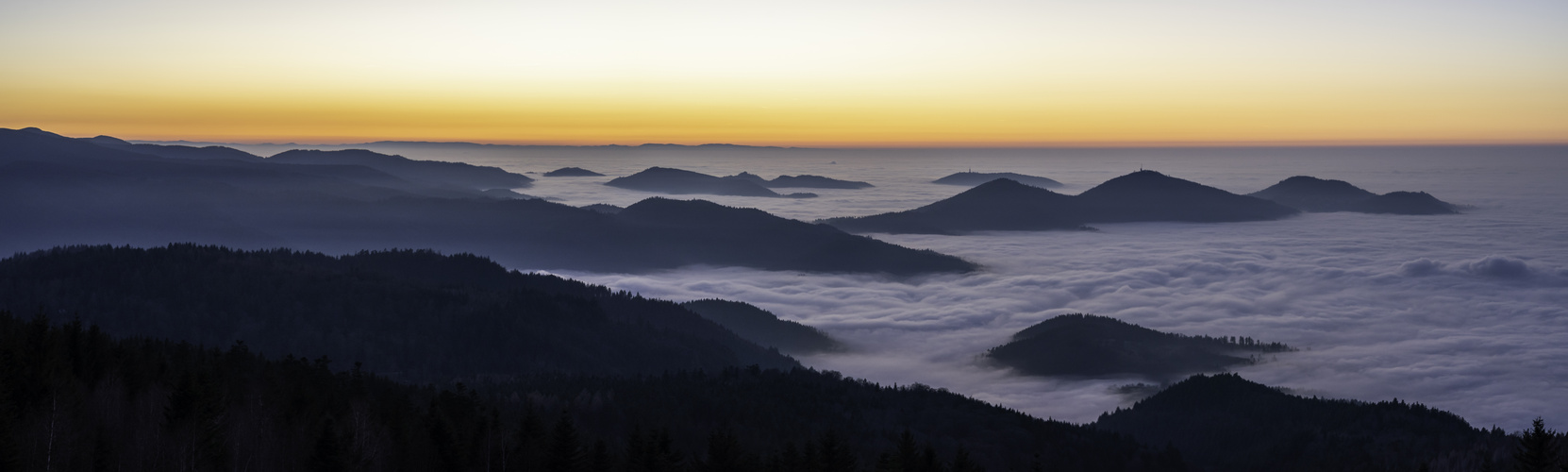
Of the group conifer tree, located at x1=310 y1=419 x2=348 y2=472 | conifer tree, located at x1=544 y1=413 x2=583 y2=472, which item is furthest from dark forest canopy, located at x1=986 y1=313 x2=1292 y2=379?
conifer tree, located at x1=310 y1=419 x2=348 y2=472

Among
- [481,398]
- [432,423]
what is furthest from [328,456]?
[481,398]

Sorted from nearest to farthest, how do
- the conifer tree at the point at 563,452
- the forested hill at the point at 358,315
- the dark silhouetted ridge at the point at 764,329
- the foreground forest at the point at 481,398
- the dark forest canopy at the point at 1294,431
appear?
1. the foreground forest at the point at 481,398
2. the conifer tree at the point at 563,452
3. the dark forest canopy at the point at 1294,431
4. the forested hill at the point at 358,315
5. the dark silhouetted ridge at the point at 764,329

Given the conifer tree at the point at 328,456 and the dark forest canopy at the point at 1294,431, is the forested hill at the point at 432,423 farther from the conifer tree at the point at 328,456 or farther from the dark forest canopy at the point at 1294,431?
the dark forest canopy at the point at 1294,431

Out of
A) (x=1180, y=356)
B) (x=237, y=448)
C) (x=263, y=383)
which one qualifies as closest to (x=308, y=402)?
(x=263, y=383)

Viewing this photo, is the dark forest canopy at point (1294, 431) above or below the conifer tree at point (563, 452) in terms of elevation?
below

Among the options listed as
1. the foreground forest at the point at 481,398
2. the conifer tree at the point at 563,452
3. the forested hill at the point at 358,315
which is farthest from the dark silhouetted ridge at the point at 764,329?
the conifer tree at the point at 563,452
